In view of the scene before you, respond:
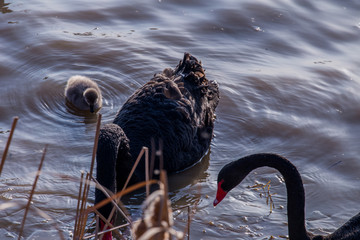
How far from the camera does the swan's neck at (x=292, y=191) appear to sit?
12.3 ft

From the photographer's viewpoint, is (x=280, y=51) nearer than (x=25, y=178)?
No

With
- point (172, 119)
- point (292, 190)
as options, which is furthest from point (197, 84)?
point (292, 190)

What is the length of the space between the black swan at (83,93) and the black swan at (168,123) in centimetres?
75

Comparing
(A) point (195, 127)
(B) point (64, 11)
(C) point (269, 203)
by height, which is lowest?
(C) point (269, 203)

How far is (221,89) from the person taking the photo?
6.31m

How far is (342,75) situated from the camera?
6.71 m

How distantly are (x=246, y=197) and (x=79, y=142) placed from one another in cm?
168

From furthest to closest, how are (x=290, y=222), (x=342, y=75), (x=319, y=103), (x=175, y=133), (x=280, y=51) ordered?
(x=280, y=51)
(x=342, y=75)
(x=319, y=103)
(x=175, y=133)
(x=290, y=222)

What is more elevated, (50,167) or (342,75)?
(342,75)

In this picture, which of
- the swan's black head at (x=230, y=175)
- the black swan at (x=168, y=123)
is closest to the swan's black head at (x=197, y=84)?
the black swan at (x=168, y=123)

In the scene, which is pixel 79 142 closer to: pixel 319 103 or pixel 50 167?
pixel 50 167

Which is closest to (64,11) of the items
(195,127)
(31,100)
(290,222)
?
(31,100)

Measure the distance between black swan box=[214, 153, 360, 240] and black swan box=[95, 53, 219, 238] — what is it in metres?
0.87

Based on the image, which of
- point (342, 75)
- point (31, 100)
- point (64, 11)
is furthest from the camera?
point (64, 11)
